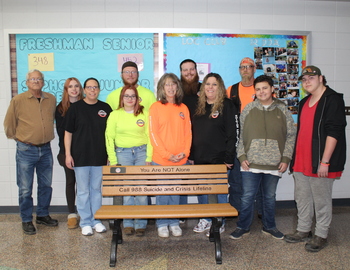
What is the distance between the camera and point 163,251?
3217 millimetres

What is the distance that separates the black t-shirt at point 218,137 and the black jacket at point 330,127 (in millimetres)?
824

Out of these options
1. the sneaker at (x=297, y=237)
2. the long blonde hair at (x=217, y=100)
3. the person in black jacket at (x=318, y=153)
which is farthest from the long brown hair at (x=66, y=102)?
the sneaker at (x=297, y=237)

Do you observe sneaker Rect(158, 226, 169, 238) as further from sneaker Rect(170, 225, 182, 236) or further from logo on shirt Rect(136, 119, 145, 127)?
logo on shirt Rect(136, 119, 145, 127)

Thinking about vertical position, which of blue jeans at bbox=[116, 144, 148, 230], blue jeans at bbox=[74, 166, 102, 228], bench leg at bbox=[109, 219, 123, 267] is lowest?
bench leg at bbox=[109, 219, 123, 267]

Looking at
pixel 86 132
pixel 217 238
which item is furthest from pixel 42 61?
pixel 217 238

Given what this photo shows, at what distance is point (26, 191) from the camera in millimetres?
3830

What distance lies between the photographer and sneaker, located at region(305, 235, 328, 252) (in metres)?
3.20

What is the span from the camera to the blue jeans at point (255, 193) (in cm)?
343

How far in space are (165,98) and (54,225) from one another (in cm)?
222

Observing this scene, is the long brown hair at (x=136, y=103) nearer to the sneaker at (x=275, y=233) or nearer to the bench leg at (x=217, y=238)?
the bench leg at (x=217, y=238)

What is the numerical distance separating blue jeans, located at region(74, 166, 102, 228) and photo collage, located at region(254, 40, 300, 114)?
109 inches

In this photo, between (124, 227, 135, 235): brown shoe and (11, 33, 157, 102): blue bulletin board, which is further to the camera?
(11, 33, 157, 102): blue bulletin board

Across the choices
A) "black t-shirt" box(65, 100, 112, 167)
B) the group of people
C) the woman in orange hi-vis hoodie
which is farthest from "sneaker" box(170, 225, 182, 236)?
"black t-shirt" box(65, 100, 112, 167)

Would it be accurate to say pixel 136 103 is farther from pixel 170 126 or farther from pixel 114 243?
pixel 114 243
